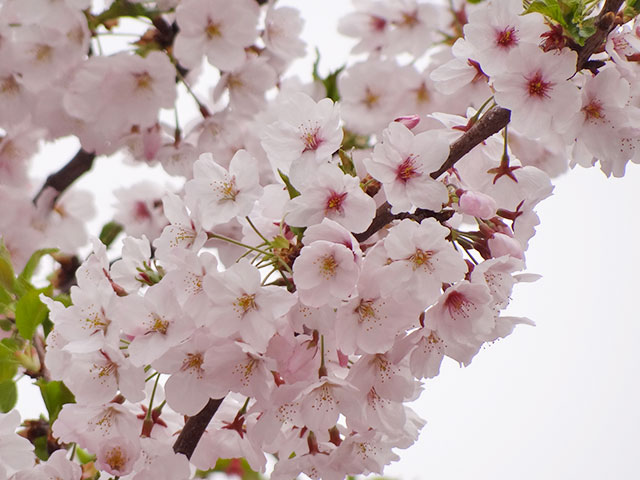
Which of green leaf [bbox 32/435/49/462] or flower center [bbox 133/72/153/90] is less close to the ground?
flower center [bbox 133/72/153/90]

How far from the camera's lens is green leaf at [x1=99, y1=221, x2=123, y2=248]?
1.96 m

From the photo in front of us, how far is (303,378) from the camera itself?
989 millimetres

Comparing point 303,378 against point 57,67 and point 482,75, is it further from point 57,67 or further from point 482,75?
point 57,67

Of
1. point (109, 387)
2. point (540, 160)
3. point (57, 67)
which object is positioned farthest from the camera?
point (540, 160)

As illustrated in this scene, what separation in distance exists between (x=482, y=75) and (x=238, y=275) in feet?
1.52

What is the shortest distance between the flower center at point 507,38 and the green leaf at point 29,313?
0.79 m

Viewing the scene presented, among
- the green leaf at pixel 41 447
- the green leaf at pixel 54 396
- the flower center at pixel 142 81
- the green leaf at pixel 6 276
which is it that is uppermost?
the flower center at pixel 142 81

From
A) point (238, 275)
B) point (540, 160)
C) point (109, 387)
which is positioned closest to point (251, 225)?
point (238, 275)

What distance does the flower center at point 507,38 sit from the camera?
100 centimetres

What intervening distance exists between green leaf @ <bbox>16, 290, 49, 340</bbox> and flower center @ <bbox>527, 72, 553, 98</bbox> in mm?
798

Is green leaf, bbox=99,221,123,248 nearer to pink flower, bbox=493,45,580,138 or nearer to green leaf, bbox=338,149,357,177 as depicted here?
green leaf, bbox=338,149,357,177

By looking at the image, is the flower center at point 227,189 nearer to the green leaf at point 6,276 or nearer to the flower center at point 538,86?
the flower center at point 538,86

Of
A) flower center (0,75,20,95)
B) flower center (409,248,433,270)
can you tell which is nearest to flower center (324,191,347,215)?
flower center (409,248,433,270)

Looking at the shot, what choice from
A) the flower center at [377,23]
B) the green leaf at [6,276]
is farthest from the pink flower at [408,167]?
the flower center at [377,23]
